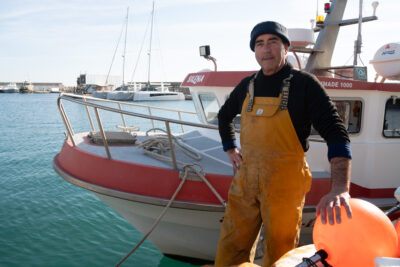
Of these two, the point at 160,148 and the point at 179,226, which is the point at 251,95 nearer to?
the point at 160,148

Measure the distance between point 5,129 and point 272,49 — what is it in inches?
833

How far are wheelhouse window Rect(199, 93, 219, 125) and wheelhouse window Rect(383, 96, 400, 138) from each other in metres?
2.13

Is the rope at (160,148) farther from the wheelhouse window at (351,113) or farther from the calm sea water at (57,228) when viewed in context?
the calm sea water at (57,228)

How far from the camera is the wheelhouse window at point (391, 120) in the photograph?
161 inches

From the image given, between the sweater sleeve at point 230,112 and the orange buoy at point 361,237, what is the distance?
104 centimetres

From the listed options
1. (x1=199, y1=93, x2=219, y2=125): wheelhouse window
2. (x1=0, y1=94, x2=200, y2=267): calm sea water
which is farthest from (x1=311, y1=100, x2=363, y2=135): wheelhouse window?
(x1=0, y1=94, x2=200, y2=267): calm sea water

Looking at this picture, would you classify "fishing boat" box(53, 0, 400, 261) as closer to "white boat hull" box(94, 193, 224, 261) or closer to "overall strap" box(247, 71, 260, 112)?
"white boat hull" box(94, 193, 224, 261)

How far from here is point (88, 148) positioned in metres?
A: 4.31

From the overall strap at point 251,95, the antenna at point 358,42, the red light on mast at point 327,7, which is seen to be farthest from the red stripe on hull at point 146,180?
the red light on mast at point 327,7

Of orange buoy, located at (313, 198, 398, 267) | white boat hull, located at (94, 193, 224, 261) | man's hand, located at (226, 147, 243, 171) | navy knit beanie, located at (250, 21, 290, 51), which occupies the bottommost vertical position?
white boat hull, located at (94, 193, 224, 261)

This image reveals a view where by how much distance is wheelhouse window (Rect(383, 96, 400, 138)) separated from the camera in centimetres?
408

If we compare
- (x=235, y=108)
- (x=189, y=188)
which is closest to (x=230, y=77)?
(x=189, y=188)

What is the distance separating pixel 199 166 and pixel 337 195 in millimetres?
2140

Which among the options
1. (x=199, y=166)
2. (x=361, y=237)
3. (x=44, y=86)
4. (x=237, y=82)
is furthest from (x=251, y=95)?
(x=44, y=86)
